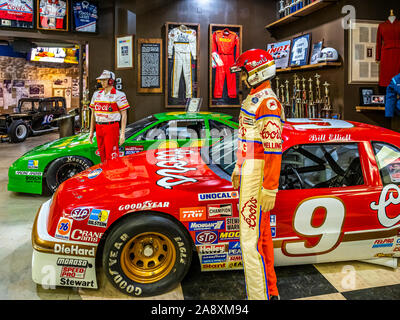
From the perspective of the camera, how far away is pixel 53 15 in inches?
301

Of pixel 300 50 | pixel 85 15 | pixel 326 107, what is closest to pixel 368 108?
pixel 326 107

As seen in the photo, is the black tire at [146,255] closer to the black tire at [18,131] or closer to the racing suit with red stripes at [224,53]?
the racing suit with red stripes at [224,53]

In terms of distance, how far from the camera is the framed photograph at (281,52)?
6672mm

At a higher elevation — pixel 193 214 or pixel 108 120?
pixel 108 120

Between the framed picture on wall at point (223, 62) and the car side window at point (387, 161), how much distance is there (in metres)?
5.52

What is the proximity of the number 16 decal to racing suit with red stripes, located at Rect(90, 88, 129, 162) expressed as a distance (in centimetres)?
276

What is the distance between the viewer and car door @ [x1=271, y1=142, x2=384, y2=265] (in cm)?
226

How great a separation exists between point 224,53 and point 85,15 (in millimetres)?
3237

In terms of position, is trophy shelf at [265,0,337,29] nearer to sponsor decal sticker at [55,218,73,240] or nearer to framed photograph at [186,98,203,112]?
framed photograph at [186,98,203,112]

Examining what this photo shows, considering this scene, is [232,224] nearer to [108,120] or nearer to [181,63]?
[108,120]

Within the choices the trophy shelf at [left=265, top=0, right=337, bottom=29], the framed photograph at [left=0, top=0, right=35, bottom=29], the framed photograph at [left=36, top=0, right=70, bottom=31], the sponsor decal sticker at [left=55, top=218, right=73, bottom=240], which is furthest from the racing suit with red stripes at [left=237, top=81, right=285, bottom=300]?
the framed photograph at [left=0, top=0, right=35, bottom=29]

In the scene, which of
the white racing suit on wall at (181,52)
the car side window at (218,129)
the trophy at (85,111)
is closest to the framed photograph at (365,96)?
the car side window at (218,129)
